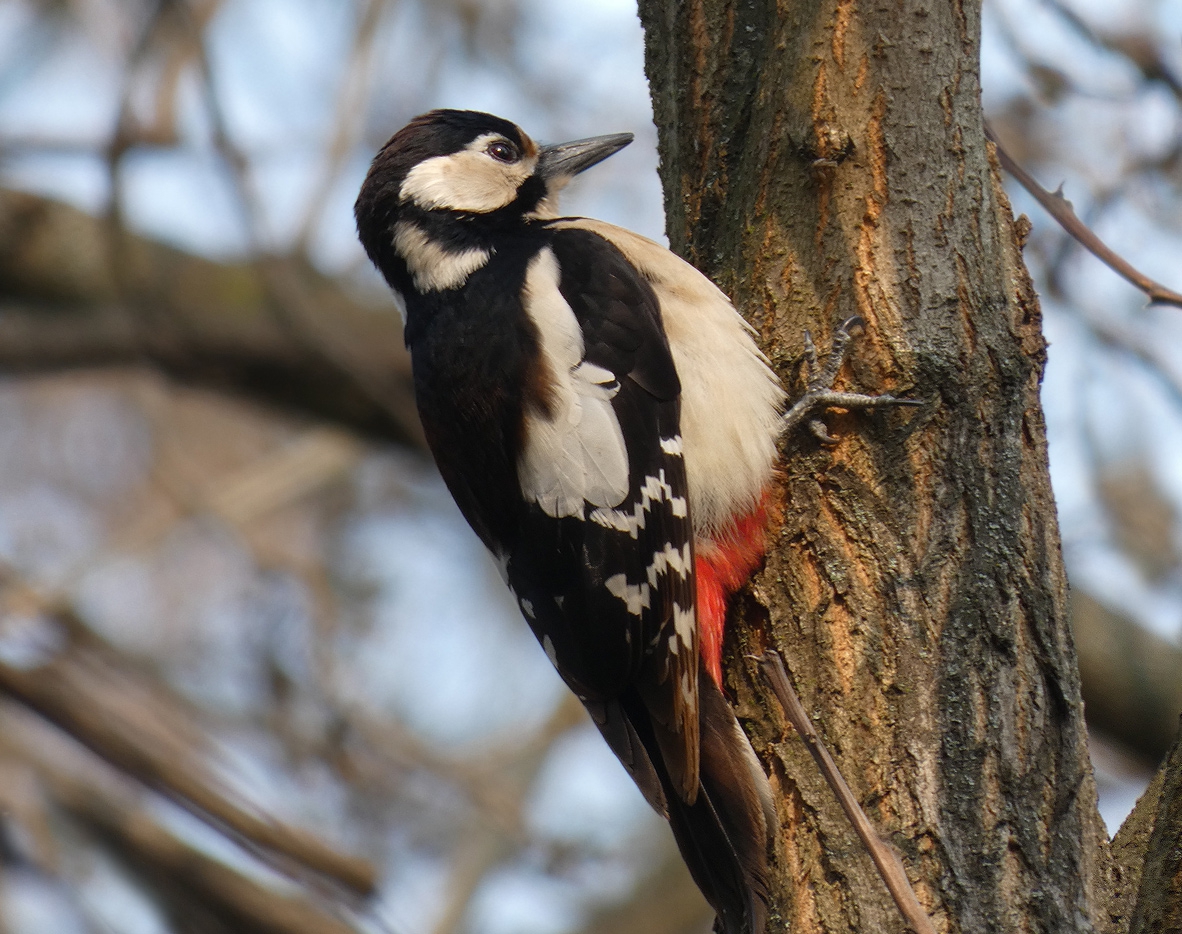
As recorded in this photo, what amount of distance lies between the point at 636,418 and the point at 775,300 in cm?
44

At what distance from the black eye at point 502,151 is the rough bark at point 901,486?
1.00 metres

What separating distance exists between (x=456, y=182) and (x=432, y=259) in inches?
13.4

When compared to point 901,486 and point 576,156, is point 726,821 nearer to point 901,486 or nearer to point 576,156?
point 901,486

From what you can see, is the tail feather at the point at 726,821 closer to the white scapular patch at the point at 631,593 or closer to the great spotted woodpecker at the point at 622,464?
the great spotted woodpecker at the point at 622,464

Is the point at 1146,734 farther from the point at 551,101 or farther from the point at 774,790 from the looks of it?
the point at 551,101

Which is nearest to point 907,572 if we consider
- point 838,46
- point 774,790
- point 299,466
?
point 774,790

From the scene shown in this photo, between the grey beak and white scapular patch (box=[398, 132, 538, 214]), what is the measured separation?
0.04 metres

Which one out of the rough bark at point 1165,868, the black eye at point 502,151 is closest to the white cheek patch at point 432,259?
the black eye at point 502,151

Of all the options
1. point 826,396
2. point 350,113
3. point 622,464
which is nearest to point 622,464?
point 622,464

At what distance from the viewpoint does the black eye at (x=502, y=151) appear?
12.2ft

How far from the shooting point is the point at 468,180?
3617 mm

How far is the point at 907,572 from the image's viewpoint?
2342 millimetres

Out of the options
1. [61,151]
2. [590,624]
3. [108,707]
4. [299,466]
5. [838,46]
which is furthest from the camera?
[299,466]

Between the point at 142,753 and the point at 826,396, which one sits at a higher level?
the point at 826,396
